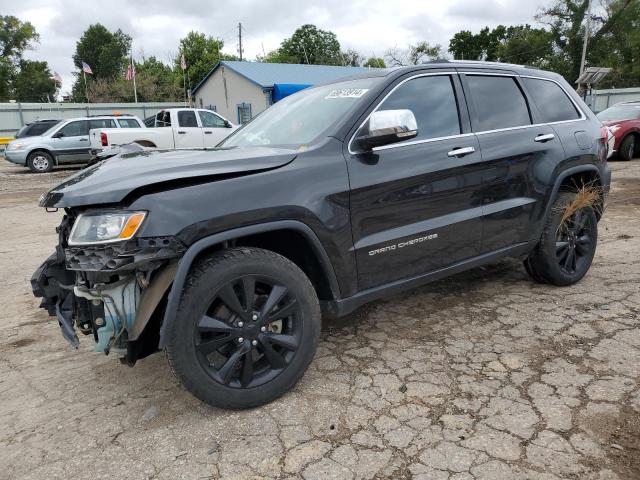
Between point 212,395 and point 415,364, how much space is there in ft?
4.19

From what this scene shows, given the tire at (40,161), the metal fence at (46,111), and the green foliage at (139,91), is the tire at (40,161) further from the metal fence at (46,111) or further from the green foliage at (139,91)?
the green foliage at (139,91)

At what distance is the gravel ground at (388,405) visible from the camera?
2238 millimetres

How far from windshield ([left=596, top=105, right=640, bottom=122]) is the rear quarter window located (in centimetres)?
1123

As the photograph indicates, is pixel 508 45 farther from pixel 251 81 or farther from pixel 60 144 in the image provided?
pixel 60 144

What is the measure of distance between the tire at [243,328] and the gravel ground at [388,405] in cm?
18

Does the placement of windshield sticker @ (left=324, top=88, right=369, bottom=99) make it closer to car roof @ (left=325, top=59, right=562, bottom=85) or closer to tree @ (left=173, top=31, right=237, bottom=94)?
car roof @ (left=325, top=59, right=562, bottom=85)

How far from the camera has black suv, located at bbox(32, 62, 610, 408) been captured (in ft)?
7.66

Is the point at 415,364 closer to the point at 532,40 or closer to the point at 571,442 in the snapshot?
the point at 571,442

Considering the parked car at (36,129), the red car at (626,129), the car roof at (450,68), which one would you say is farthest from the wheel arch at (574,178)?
the parked car at (36,129)

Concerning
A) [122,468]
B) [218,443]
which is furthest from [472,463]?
[122,468]

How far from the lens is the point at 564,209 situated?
397cm

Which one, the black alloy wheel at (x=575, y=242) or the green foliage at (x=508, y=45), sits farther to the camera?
the green foliage at (x=508, y=45)

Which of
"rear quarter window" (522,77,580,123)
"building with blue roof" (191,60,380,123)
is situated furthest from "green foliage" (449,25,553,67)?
"rear quarter window" (522,77,580,123)

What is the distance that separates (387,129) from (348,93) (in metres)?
0.63
